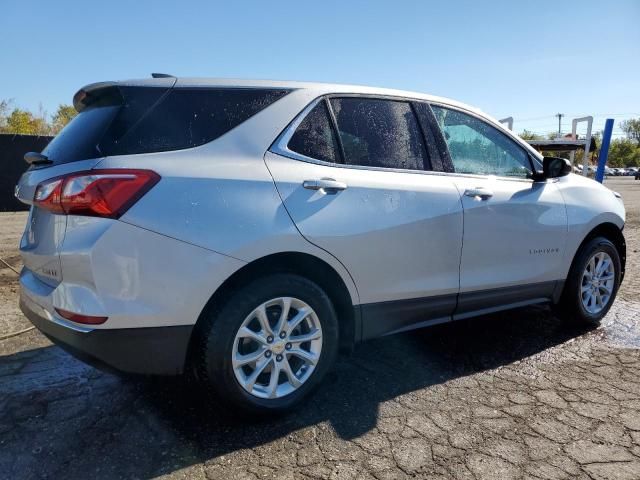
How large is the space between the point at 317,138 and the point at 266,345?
1178 millimetres

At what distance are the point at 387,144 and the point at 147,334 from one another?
181 centimetres

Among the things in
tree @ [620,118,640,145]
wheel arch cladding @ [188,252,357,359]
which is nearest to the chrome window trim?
wheel arch cladding @ [188,252,357,359]

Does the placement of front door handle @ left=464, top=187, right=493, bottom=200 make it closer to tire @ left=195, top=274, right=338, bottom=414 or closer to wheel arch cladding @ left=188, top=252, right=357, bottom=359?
wheel arch cladding @ left=188, top=252, right=357, bottom=359

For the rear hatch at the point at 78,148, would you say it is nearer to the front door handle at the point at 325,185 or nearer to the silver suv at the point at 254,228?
the silver suv at the point at 254,228

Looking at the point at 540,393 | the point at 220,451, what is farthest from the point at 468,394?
the point at 220,451

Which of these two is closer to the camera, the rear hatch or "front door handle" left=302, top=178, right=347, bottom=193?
the rear hatch

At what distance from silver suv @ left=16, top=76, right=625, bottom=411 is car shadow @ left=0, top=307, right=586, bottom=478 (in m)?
0.25

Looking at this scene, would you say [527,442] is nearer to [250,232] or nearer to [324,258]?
[324,258]

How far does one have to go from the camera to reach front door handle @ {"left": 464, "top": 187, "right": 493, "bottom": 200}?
3346mm

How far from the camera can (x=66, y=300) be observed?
90.4 inches

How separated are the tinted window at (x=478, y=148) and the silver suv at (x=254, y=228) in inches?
0.8

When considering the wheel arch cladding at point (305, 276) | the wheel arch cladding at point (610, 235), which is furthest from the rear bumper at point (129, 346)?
the wheel arch cladding at point (610, 235)

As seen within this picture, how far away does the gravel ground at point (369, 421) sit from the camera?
2.31m

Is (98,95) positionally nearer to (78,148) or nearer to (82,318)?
(78,148)
